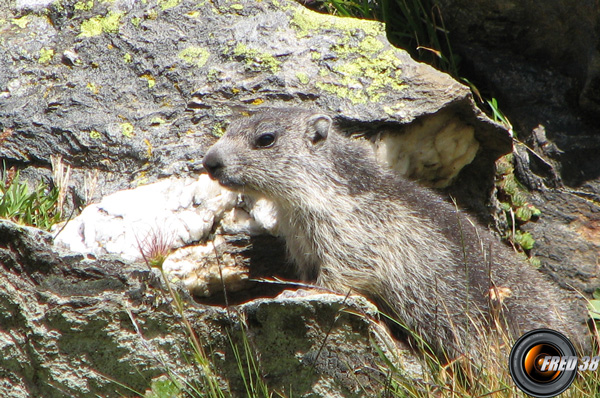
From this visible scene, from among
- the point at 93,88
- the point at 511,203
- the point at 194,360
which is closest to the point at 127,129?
the point at 93,88

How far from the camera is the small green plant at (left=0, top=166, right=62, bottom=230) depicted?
5359 millimetres

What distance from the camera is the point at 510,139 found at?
6.45 metres

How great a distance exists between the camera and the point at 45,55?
6551mm

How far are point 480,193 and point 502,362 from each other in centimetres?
284

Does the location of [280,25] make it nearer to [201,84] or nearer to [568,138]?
[201,84]

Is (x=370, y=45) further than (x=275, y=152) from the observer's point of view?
Yes

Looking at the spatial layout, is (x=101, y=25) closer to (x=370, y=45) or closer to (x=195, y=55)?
(x=195, y=55)

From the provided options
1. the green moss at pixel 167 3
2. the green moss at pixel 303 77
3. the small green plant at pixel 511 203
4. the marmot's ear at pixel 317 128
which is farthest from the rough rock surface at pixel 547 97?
the green moss at pixel 167 3

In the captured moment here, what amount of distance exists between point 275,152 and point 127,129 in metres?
1.55

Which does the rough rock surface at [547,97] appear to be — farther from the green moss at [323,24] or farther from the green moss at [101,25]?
the green moss at [101,25]

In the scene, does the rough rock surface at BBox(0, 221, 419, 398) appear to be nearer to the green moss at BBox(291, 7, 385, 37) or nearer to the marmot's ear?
the marmot's ear

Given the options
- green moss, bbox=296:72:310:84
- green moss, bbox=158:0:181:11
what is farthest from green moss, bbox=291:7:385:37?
green moss, bbox=158:0:181:11

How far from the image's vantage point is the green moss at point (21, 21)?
6.78m

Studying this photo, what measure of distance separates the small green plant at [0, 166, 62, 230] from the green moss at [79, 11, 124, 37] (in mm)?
1642
